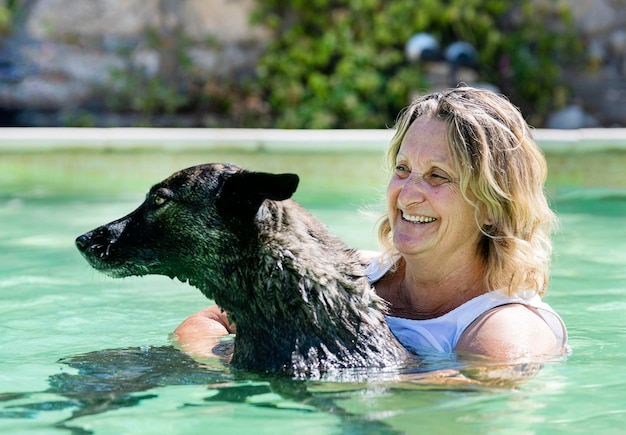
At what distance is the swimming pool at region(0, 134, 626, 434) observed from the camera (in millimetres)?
3363

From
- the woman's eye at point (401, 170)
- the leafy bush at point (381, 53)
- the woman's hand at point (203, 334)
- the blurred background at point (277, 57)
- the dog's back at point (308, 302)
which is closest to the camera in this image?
the dog's back at point (308, 302)

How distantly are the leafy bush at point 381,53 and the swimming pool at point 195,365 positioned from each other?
490 centimetres

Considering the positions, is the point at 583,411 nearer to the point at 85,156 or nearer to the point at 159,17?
the point at 85,156

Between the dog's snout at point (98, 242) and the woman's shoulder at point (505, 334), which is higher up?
the dog's snout at point (98, 242)

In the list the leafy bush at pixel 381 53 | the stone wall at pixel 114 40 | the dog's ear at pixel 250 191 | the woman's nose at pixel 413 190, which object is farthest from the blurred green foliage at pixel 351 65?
the dog's ear at pixel 250 191

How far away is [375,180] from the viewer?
10008mm

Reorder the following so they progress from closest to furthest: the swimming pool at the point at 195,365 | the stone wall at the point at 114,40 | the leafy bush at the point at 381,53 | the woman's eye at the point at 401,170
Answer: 1. the swimming pool at the point at 195,365
2. the woman's eye at the point at 401,170
3. the leafy bush at the point at 381,53
4. the stone wall at the point at 114,40

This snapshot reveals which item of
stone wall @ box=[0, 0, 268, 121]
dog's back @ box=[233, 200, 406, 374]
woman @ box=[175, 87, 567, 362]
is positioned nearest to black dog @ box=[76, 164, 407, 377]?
dog's back @ box=[233, 200, 406, 374]

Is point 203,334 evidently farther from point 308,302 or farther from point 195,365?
point 308,302

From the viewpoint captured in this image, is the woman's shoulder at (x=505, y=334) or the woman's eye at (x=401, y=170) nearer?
the woman's shoulder at (x=505, y=334)

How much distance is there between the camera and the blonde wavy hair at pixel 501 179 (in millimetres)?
3756

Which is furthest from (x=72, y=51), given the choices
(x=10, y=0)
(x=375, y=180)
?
(x=375, y=180)

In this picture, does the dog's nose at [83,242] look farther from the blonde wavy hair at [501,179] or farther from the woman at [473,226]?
the blonde wavy hair at [501,179]

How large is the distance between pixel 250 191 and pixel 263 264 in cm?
26
